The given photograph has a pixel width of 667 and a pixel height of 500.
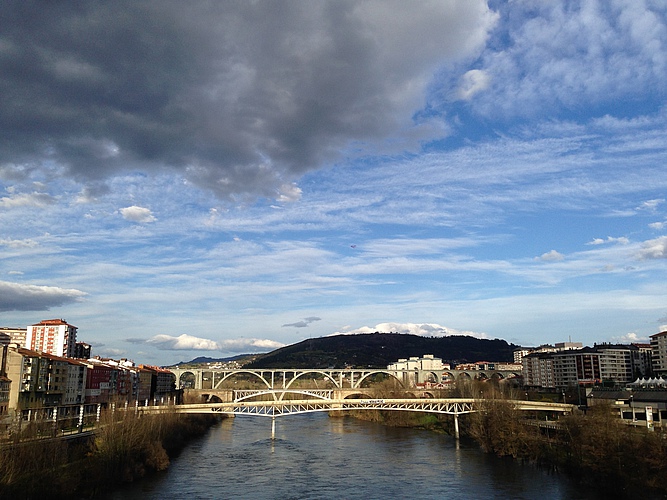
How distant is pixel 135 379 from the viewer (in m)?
65.7

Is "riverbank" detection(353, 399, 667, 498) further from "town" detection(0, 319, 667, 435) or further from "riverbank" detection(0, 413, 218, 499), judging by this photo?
"riverbank" detection(0, 413, 218, 499)

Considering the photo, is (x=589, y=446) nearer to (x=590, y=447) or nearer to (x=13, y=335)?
(x=590, y=447)

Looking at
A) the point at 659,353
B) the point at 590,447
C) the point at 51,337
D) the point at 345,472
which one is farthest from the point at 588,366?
the point at 51,337

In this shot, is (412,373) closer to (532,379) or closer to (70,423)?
(532,379)

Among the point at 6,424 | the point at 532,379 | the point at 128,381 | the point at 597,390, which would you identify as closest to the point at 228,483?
the point at 6,424

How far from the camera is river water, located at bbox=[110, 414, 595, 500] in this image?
26.9 metres

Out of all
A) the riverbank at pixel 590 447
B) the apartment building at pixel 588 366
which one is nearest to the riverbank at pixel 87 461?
the riverbank at pixel 590 447

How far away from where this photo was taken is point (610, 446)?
2764 centimetres

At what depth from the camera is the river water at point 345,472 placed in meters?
26.9

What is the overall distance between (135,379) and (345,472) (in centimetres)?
4042

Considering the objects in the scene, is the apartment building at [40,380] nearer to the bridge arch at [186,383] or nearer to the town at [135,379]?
the town at [135,379]

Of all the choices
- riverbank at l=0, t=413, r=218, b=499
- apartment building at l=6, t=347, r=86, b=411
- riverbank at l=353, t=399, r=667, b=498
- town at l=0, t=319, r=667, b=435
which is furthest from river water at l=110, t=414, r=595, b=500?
apartment building at l=6, t=347, r=86, b=411

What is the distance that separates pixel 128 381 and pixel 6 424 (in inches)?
1520

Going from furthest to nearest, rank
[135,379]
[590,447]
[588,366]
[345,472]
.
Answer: [588,366], [135,379], [345,472], [590,447]
